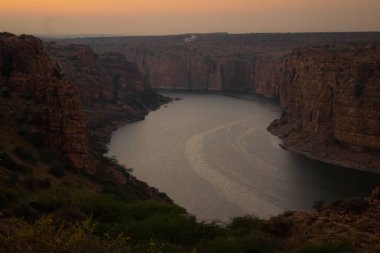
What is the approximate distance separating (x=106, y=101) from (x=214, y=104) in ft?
55.3

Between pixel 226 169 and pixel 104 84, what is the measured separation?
27.0m

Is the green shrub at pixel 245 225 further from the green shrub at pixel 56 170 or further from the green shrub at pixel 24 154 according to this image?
the green shrub at pixel 24 154

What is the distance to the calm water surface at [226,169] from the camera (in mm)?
26938

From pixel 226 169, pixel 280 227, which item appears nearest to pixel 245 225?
pixel 280 227

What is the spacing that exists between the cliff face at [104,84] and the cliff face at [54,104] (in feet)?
75.1

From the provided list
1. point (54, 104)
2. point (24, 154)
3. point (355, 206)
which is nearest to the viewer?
point (355, 206)

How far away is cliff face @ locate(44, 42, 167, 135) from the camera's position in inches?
2071

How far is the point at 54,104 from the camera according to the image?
2052cm

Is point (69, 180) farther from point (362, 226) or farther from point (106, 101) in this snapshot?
point (106, 101)

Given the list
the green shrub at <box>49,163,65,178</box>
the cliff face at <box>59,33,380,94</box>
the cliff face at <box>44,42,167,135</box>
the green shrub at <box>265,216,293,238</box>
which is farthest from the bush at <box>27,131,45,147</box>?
the cliff face at <box>59,33,380,94</box>

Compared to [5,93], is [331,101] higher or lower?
lower

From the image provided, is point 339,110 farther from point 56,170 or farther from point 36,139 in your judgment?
point 56,170

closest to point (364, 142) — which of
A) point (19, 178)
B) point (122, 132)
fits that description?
point (122, 132)

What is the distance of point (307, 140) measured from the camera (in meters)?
42.1
